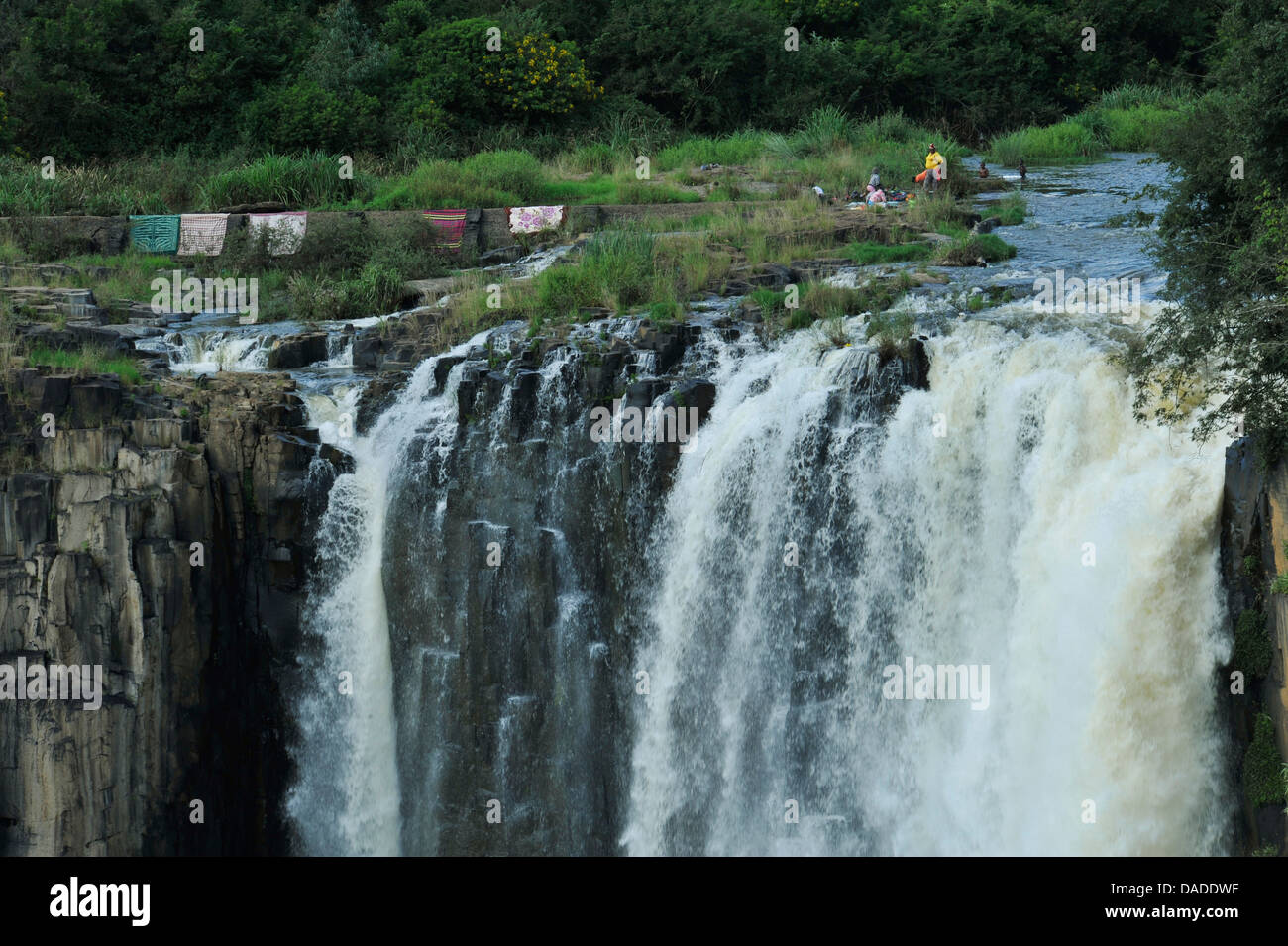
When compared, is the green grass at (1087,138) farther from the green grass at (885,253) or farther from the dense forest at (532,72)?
the green grass at (885,253)

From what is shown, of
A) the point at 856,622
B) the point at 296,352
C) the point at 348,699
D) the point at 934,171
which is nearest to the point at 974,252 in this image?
the point at 934,171

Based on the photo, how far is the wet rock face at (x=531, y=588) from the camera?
2130 cm

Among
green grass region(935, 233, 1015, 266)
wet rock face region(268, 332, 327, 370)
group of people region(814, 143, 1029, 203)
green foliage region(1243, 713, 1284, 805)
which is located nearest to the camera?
green foliage region(1243, 713, 1284, 805)

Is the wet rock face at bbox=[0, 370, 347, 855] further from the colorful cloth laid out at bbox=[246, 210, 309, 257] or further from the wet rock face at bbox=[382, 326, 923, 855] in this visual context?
the colorful cloth laid out at bbox=[246, 210, 309, 257]

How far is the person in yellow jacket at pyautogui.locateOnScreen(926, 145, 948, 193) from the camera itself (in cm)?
3144

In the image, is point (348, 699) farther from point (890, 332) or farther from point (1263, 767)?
point (1263, 767)

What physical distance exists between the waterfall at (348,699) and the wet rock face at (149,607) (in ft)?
1.14

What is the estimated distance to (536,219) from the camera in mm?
32188

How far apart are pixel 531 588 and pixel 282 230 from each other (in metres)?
13.1
